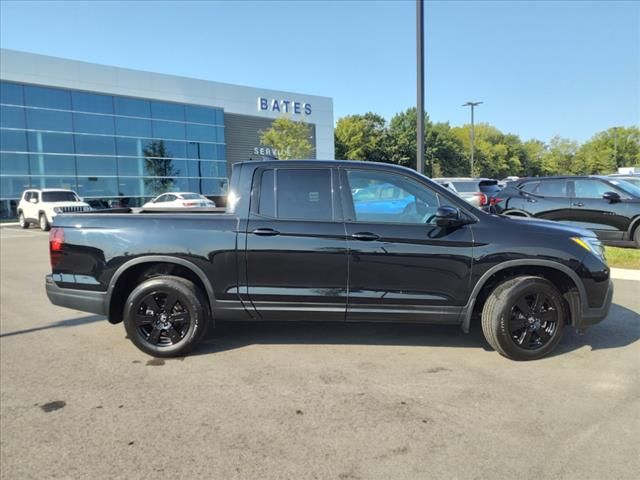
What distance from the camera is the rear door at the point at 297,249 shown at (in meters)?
4.38

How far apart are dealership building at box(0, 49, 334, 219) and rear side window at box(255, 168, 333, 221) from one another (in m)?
21.5

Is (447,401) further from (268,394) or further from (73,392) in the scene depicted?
(73,392)

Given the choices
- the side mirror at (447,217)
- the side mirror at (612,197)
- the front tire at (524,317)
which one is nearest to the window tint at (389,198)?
the side mirror at (447,217)

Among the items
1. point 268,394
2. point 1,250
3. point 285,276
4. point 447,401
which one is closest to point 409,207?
point 285,276

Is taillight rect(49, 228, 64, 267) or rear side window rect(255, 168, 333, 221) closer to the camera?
rear side window rect(255, 168, 333, 221)

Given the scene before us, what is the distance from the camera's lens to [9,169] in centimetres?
2842

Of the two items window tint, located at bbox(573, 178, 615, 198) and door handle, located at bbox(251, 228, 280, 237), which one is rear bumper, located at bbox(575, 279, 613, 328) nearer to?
door handle, located at bbox(251, 228, 280, 237)

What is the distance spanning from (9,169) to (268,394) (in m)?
31.1

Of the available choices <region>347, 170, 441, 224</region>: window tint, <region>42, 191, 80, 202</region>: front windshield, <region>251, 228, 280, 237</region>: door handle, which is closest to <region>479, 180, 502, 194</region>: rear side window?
<region>347, 170, 441, 224</region>: window tint

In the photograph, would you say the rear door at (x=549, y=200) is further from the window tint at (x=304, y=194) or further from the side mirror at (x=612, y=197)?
the window tint at (x=304, y=194)

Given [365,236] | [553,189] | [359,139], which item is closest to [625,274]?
[553,189]

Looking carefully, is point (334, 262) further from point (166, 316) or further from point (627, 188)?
point (627, 188)

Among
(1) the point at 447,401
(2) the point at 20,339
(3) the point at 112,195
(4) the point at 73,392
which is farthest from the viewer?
(3) the point at 112,195

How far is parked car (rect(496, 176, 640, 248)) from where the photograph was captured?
32.9 ft
